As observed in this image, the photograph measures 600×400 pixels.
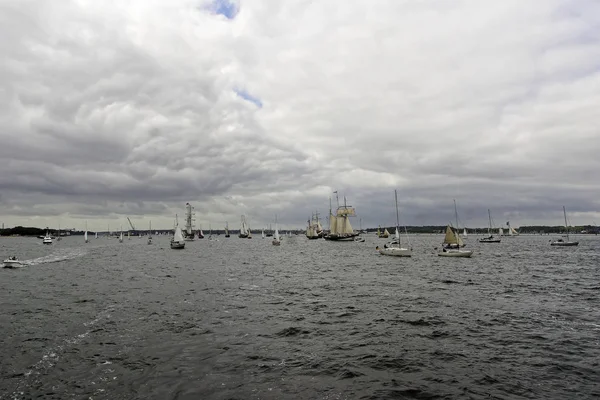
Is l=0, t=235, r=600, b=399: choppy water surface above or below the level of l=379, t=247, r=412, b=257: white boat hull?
below

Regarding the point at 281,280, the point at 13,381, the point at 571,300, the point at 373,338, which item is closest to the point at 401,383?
the point at 373,338

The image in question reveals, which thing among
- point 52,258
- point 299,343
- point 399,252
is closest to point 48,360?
point 299,343

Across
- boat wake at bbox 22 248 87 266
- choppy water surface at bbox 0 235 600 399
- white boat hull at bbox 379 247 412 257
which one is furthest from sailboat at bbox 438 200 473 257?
boat wake at bbox 22 248 87 266

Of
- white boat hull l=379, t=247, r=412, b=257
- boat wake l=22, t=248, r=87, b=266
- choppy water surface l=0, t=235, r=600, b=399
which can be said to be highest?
boat wake l=22, t=248, r=87, b=266

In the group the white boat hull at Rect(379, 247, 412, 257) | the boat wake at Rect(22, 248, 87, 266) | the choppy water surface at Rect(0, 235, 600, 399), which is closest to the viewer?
the choppy water surface at Rect(0, 235, 600, 399)

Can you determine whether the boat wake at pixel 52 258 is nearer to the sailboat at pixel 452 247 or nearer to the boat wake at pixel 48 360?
the boat wake at pixel 48 360

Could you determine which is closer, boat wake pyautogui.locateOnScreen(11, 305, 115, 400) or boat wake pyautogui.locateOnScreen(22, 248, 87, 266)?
boat wake pyautogui.locateOnScreen(11, 305, 115, 400)

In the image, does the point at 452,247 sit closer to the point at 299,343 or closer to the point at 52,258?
the point at 299,343

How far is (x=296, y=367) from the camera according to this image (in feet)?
60.3

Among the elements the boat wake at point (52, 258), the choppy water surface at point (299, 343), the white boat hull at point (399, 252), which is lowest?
the choppy water surface at point (299, 343)

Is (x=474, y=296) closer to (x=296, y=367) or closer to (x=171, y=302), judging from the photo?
(x=296, y=367)

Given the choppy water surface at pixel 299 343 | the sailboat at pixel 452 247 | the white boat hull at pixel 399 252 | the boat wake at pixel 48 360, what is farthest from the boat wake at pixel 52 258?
the sailboat at pixel 452 247

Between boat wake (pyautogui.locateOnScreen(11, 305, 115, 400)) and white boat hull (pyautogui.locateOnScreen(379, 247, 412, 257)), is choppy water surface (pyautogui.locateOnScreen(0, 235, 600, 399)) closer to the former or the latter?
boat wake (pyautogui.locateOnScreen(11, 305, 115, 400))

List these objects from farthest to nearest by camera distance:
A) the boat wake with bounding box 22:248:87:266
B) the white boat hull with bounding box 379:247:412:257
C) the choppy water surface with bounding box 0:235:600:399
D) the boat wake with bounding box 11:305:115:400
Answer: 1. the white boat hull with bounding box 379:247:412:257
2. the boat wake with bounding box 22:248:87:266
3. the choppy water surface with bounding box 0:235:600:399
4. the boat wake with bounding box 11:305:115:400
